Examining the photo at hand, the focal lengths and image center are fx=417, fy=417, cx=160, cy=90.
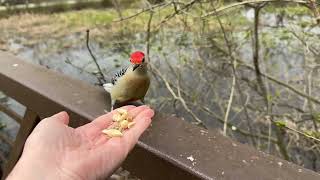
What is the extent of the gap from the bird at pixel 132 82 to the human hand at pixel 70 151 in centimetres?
34

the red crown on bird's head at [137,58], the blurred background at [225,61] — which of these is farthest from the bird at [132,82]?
the blurred background at [225,61]

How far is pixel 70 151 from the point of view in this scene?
1.13 metres

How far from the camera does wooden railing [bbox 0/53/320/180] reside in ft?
3.23

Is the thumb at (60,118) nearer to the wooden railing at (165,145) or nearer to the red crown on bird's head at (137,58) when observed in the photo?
the wooden railing at (165,145)

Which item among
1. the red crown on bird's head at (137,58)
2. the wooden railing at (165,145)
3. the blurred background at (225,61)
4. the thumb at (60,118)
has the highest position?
the red crown on bird's head at (137,58)

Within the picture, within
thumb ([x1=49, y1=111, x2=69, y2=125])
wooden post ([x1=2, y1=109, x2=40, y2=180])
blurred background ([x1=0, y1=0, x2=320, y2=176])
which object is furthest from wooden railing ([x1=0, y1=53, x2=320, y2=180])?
blurred background ([x1=0, y1=0, x2=320, y2=176])

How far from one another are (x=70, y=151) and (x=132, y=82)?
1.61ft

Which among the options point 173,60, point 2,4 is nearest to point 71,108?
point 173,60

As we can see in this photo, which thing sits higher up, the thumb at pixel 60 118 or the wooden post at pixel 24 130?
the thumb at pixel 60 118

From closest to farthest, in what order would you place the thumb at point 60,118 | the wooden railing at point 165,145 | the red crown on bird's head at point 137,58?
the wooden railing at point 165,145 → the thumb at point 60,118 → the red crown on bird's head at point 137,58

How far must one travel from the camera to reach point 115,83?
5.24 ft

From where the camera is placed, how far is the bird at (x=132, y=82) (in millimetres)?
1537

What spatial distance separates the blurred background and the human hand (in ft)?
2.56

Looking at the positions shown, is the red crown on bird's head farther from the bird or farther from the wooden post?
the wooden post
